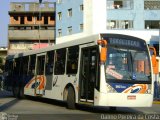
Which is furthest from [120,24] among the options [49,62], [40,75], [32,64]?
[49,62]

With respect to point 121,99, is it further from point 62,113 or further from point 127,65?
point 62,113

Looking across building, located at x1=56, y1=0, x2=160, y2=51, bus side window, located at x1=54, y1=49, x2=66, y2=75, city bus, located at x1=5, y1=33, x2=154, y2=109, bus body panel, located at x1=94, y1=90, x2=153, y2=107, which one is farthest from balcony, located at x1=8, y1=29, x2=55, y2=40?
bus body panel, located at x1=94, y1=90, x2=153, y2=107

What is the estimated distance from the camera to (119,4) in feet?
176

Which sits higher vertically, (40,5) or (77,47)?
(40,5)

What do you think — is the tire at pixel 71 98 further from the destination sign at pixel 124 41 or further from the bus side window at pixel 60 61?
the destination sign at pixel 124 41

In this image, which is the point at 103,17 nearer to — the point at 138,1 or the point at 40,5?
the point at 138,1

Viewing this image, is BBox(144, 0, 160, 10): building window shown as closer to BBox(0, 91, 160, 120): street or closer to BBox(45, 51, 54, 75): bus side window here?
BBox(45, 51, 54, 75): bus side window

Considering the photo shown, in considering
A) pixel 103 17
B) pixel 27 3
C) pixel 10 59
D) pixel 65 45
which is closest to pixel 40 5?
pixel 27 3

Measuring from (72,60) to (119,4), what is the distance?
1426 inches

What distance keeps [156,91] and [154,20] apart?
85.6 feet

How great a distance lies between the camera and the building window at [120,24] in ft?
174

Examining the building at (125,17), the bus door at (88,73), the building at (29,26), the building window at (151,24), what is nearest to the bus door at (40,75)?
the bus door at (88,73)

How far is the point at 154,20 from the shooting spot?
175ft

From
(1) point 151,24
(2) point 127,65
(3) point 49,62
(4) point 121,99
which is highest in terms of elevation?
(1) point 151,24
